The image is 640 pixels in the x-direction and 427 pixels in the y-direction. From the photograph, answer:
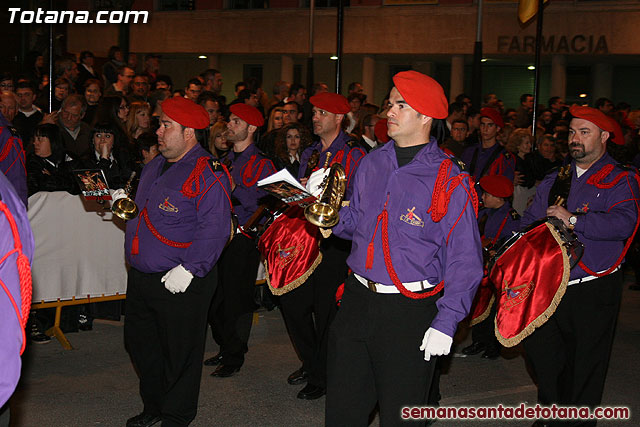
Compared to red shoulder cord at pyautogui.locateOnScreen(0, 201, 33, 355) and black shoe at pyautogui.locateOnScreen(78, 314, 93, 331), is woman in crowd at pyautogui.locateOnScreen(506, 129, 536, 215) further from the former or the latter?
red shoulder cord at pyautogui.locateOnScreen(0, 201, 33, 355)

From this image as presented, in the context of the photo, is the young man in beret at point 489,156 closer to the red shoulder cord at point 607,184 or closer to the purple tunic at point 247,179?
the purple tunic at point 247,179

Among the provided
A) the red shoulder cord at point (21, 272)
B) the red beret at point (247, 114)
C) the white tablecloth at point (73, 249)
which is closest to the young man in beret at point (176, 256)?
the red beret at point (247, 114)

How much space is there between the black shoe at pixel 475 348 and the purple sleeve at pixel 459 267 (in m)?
4.27

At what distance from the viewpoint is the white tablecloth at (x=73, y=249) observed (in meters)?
8.05

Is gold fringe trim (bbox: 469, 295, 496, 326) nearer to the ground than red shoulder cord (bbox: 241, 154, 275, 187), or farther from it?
nearer to the ground

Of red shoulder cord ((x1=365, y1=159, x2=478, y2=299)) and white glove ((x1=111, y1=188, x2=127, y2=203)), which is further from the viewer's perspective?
white glove ((x1=111, y1=188, x2=127, y2=203))

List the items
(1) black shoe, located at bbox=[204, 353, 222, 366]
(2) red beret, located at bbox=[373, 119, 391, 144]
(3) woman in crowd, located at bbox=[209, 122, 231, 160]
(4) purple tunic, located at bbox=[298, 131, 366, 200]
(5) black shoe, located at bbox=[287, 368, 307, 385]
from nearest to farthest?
(4) purple tunic, located at bbox=[298, 131, 366, 200] < (5) black shoe, located at bbox=[287, 368, 307, 385] < (1) black shoe, located at bbox=[204, 353, 222, 366] < (2) red beret, located at bbox=[373, 119, 391, 144] < (3) woman in crowd, located at bbox=[209, 122, 231, 160]

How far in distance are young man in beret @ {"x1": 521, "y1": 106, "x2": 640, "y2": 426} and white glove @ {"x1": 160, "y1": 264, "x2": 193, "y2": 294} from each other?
242 cm

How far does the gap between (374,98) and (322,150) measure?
21198 mm

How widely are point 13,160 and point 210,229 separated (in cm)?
290

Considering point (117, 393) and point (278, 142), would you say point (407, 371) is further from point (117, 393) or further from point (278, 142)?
point (278, 142)

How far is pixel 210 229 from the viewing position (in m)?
5.49

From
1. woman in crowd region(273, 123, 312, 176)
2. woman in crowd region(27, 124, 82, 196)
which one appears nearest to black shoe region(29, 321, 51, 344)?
woman in crowd region(27, 124, 82, 196)

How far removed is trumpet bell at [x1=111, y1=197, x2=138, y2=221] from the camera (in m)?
5.45
